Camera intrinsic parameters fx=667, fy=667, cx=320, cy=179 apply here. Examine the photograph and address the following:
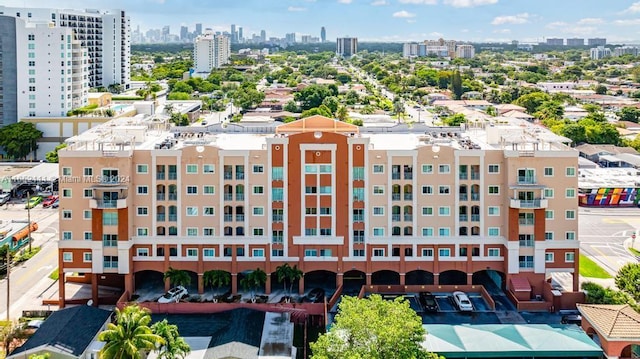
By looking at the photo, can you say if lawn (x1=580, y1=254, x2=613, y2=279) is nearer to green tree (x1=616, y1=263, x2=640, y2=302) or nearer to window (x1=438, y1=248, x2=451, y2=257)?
green tree (x1=616, y1=263, x2=640, y2=302)

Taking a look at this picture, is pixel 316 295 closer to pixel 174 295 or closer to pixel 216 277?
pixel 216 277

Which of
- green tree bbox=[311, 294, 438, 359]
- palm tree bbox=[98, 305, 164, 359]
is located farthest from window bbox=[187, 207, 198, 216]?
green tree bbox=[311, 294, 438, 359]

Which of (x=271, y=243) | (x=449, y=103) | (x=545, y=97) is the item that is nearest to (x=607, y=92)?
(x=545, y=97)

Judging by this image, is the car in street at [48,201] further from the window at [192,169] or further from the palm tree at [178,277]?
the window at [192,169]

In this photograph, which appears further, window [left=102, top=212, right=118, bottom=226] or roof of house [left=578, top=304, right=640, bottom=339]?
window [left=102, top=212, right=118, bottom=226]

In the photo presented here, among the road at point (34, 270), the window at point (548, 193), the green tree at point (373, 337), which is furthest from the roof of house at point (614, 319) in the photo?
the road at point (34, 270)

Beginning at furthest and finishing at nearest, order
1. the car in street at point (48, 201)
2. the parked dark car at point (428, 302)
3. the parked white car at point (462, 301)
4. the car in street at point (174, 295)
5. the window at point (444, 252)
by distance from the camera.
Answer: the car in street at point (48, 201) < the window at point (444, 252) < the car in street at point (174, 295) < the parked dark car at point (428, 302) < the parked white car at point (462, 301)

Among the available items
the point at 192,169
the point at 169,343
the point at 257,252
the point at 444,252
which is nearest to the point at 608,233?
the point at 444,252

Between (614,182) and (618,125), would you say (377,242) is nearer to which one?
(614,182)
